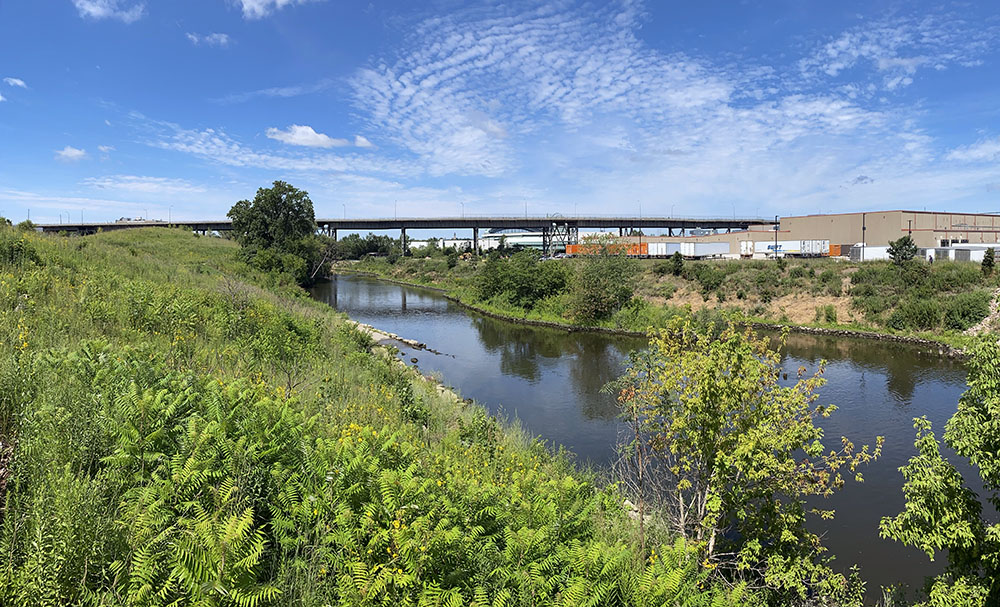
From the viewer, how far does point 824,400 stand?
21.1 metres

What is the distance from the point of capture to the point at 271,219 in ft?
171

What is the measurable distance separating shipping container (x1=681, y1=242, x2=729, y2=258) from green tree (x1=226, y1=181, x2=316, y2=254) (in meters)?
56.9

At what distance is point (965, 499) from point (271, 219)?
181 feet

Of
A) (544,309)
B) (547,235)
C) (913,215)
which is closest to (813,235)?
(913,215)

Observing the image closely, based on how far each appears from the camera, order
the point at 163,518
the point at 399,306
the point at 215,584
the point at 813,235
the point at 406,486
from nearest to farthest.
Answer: the point at 215,584 < the point at 163,518 < the point at 406,486 < the point at 399,306 < the point at 813,235

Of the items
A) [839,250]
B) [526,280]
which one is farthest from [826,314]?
[839,250]

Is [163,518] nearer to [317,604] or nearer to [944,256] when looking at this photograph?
[317,604]

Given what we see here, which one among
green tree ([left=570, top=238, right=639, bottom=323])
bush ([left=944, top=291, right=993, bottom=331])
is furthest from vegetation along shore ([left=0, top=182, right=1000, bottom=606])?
bush ([left=944, top=291, right=993, bottom=331])

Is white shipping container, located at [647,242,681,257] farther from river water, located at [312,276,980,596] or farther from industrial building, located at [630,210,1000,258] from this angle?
river water, located at [312,276,980,596]

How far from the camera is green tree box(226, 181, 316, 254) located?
5094 cm

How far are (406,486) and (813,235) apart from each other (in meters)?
89.4

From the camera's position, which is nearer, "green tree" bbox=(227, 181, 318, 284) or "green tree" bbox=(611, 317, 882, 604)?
"green tree" bbox=(611, 317, 882, 604)

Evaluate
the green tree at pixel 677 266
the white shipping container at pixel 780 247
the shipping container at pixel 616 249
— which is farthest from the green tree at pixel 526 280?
the white shipping container at pixel 780 247

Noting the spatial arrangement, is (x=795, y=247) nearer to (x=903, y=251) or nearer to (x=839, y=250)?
(x=839, y=250)
